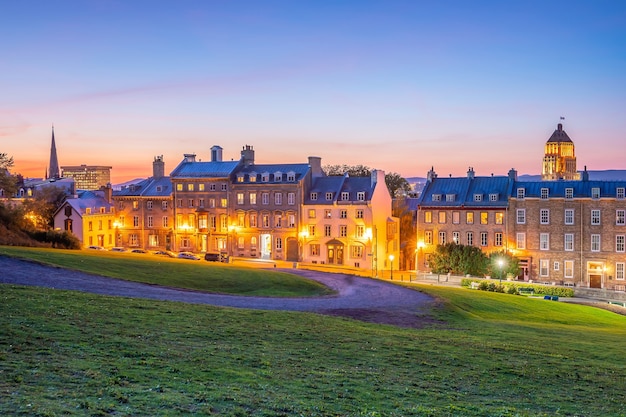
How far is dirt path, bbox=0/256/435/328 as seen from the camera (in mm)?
38531

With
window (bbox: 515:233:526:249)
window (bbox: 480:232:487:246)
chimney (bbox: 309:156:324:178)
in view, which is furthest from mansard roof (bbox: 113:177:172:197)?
window (bbox: 515:233:526:249)

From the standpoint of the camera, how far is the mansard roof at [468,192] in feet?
302

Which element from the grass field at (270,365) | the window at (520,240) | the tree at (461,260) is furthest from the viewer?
the window at (520,240)

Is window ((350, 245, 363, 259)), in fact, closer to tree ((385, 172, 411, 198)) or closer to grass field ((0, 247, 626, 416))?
tree ((385, 172, 411, 198))

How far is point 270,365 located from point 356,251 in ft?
240

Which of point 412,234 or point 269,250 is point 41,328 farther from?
point 412,234

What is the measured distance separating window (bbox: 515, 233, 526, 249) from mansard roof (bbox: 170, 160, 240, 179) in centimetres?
4442

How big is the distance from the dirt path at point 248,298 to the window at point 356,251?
1690 inches

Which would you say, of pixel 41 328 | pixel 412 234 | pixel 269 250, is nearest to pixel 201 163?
pixel 269 250

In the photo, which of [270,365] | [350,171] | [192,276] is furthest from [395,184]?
[270,365]

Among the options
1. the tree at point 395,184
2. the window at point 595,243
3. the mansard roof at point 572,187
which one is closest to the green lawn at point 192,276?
the mansard roof at point 572,187

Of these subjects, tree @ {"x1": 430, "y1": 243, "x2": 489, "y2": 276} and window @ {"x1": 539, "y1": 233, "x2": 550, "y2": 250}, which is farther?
window @ {"x1": 539, "y1": 233, "x2": 550, "y2": 250}

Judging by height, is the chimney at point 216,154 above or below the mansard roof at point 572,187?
above

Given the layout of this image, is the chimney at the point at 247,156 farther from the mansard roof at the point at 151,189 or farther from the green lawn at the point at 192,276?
the green lawn at the point at 192,276
